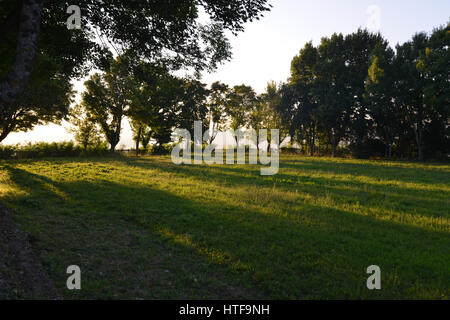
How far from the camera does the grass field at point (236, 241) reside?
14.8ft

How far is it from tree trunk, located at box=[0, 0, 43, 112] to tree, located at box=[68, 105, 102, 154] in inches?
1460

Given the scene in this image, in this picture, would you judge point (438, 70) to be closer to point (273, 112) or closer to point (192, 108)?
point (273, 112)

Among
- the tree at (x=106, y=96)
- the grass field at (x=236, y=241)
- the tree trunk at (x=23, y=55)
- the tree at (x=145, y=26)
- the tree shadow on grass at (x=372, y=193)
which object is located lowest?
the grass field at (x=236, y=241)

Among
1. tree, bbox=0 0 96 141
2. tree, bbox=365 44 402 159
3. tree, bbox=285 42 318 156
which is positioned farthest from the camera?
tree, bbox=285 42 318 156

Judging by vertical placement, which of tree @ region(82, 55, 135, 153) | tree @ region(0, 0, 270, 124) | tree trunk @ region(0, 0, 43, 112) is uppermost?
tree @ region(82, 55, 135, 153)

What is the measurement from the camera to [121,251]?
5746 mm

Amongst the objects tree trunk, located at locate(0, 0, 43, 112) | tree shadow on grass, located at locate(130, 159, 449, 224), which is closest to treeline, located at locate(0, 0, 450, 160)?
tree trunk, located at locate(0, 0, 43, 112)

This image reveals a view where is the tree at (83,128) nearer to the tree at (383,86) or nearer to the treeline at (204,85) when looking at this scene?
the treeline at (204,85)

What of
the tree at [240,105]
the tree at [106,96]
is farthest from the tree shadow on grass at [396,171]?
the tree at [240,105]

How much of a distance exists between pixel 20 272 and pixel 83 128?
39.5 metres

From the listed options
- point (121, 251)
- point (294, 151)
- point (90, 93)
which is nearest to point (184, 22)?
point (121, 251)

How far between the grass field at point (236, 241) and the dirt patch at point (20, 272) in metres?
0.22

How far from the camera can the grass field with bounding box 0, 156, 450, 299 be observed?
4.50 m

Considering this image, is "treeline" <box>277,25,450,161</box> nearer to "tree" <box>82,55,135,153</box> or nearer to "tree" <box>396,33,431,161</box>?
"tree" <box>396,33,431,161</box>
